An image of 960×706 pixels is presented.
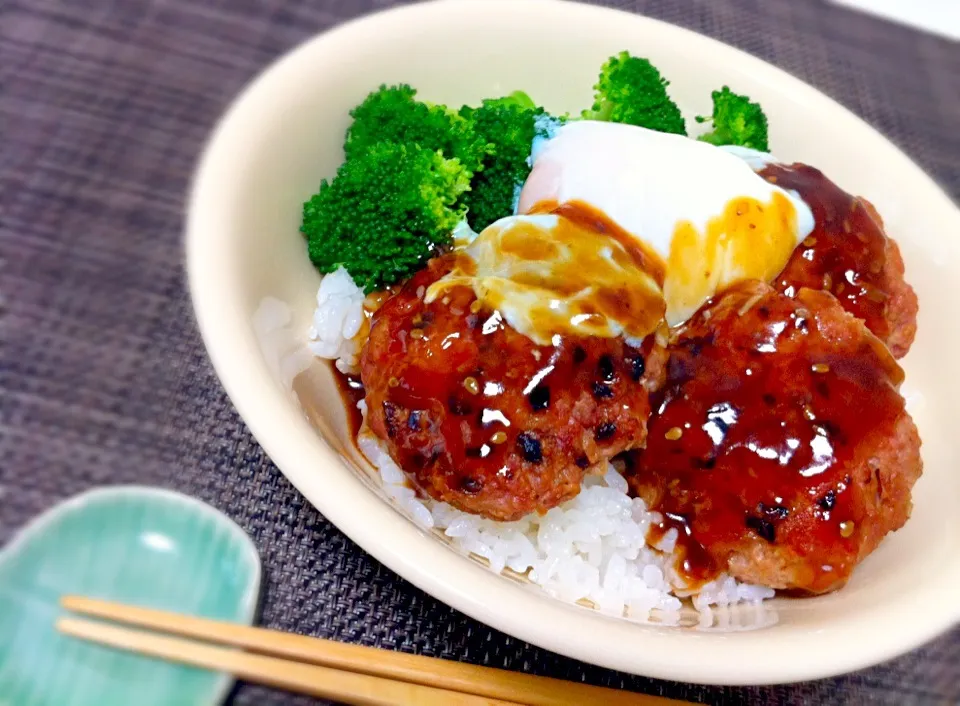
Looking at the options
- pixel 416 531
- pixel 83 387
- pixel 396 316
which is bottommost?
pixel 83 387

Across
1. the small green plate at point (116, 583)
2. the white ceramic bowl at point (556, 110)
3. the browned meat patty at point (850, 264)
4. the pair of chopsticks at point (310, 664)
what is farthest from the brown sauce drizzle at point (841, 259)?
the small green plate at point (116, 583)

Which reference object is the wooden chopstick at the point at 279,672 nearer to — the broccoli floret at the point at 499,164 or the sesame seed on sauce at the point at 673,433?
the sesame seed on sauce at the point at 673,433

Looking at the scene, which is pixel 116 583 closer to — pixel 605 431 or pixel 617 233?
pixel 605 431

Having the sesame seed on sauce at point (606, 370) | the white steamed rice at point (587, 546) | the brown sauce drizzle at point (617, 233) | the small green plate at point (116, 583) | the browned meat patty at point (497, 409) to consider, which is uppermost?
the brown sauce drizzle at point (617, 233)

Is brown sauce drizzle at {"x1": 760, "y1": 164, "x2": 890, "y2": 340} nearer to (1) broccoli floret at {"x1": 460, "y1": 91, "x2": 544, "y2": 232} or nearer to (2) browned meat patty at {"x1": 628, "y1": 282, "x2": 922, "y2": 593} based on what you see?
(2) browned meat patty at {"x1": 628, "y1": 282, "x2": 922, "y2": 593}

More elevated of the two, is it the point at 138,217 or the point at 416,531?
the point at 416,531

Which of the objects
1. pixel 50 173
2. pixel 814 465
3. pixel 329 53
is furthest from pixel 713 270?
pixel 50 173

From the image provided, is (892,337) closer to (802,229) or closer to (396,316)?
(802,229)
